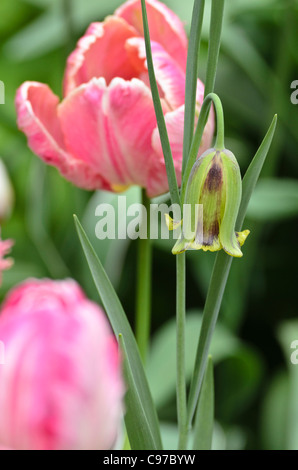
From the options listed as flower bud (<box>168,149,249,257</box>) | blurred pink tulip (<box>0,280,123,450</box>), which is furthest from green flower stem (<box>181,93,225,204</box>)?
blurred pink tulip (<box>0,280,123,450</box>)

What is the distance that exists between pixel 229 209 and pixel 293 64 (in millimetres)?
683

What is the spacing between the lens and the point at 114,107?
334 millimetres

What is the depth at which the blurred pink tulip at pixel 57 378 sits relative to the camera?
15 cm

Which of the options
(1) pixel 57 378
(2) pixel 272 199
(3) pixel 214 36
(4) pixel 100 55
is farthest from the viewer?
(2) pixel 272 199

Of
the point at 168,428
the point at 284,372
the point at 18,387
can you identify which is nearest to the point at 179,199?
the point at 18,387

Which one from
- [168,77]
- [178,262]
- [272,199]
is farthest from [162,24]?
[272,199]

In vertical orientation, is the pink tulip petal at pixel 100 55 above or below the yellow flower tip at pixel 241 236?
above

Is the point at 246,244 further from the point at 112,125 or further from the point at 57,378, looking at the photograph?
the point at 57,378

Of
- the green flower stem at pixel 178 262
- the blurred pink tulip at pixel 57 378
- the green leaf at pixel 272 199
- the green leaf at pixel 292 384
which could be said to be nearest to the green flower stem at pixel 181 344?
the green flower stem at pixel 178 262

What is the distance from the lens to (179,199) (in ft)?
0.91

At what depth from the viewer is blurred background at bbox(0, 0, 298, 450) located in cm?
73

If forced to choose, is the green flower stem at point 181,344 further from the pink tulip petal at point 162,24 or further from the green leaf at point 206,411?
the pink tulip petal at point 162,24

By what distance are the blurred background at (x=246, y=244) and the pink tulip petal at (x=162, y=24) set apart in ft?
1.05

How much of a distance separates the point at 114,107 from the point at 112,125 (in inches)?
0.4
